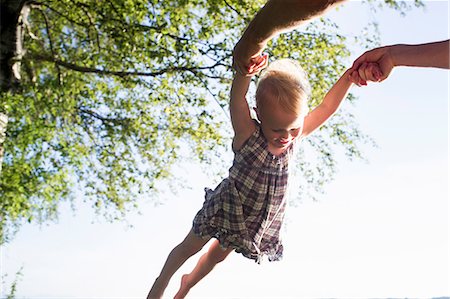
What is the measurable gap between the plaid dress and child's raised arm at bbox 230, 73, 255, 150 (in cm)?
3

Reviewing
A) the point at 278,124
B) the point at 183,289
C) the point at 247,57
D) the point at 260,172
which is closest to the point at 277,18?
the point at 247,57

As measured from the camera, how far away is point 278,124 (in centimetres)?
223

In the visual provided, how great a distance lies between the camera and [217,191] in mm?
2451

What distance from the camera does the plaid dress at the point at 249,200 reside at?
2346mm

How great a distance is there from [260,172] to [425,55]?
956mm

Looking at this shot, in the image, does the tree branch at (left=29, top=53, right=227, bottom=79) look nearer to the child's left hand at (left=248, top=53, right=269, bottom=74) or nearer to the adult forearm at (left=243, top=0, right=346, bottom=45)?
the child's left hand at (left=248, top=53, right=269, bottom=74)

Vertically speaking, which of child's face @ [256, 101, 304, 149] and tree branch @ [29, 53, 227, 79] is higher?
tree branch @ [29, 53, 227, 79]

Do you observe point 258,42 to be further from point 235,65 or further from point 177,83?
point 177,83

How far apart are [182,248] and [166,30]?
12.5ft

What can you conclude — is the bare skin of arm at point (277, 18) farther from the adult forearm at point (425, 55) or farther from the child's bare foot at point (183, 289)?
the child's bare foot at point (183, 289)

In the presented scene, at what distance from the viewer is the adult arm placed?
1494mm

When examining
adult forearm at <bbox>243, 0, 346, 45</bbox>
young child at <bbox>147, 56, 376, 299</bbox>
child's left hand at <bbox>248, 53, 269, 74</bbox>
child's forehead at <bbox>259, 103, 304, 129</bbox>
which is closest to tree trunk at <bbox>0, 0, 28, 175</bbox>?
young child at <bbox>147, 56, 376, 299</bbox>

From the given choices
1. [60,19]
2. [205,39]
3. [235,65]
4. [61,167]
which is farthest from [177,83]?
[235,65]

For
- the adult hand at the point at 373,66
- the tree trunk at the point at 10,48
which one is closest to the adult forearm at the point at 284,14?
the adult hand at the point at 373,66
